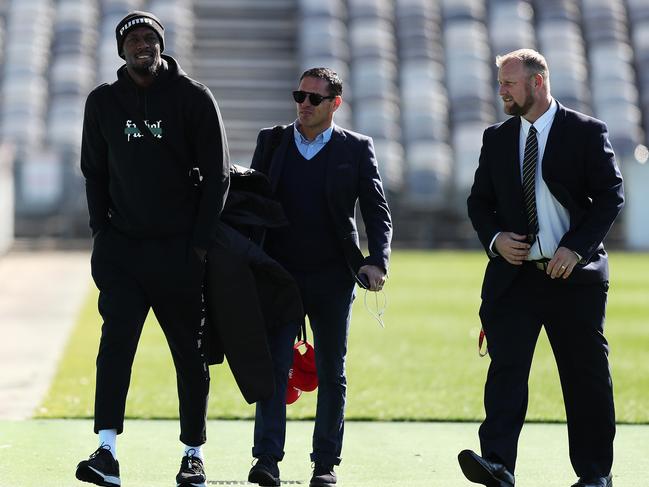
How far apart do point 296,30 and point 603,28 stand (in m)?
7.40

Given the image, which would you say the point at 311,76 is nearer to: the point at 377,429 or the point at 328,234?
the point at 328,234

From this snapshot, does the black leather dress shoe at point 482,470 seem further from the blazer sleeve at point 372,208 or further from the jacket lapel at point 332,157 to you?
the jacket lapel at point 332,157

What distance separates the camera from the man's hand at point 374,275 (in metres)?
6.00

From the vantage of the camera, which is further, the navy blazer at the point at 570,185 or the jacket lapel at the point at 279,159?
the jacket lapel at the point at 279,159

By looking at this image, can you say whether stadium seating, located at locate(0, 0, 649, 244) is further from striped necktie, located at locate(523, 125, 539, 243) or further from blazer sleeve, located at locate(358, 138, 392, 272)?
striped necktie, located at locate(523, 125, 539, 243)

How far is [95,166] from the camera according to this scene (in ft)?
19.1

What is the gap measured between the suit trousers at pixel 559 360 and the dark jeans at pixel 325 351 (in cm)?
66

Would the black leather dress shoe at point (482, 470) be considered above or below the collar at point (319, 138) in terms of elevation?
below

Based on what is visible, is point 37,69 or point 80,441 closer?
point 80,441

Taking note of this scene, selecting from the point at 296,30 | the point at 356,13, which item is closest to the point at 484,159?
the point at 296,30

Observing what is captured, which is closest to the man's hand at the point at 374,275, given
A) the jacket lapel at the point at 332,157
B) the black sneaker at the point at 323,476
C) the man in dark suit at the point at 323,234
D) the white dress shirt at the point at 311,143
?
the man in dark suit at the point at 323,234

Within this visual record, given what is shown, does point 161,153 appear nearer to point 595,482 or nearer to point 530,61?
point 530,61

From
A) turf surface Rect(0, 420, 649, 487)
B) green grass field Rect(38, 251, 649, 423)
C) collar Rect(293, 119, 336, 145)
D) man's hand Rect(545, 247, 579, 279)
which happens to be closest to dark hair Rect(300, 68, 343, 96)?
collar Rect(293, 119, 336, 145)

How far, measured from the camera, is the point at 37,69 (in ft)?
102
